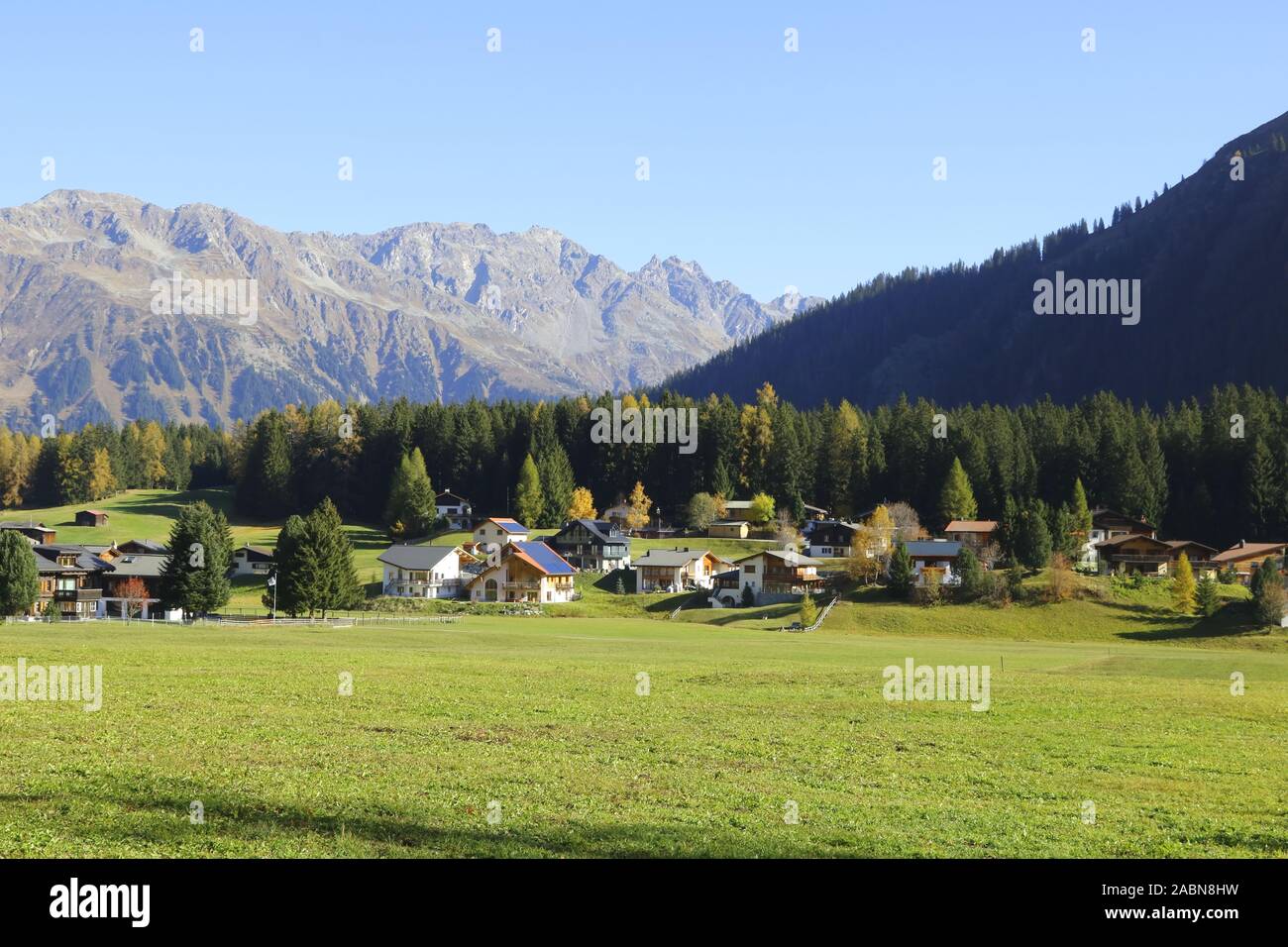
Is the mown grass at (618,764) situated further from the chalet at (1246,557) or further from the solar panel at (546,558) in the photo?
the chalet at (1246,557)

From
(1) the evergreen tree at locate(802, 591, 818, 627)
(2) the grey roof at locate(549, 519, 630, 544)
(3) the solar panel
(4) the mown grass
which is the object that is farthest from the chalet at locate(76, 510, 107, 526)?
(4) the mown grass

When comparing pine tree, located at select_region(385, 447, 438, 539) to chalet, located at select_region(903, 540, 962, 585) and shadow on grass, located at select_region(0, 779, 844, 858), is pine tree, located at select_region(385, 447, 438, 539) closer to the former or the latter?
chalet, located at select_region(903, 540, 962, 585)

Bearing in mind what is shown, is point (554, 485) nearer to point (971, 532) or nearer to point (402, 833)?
point (971, 532)

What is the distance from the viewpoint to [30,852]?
16.1 metres

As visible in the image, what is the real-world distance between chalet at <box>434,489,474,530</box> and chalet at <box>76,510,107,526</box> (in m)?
44.4

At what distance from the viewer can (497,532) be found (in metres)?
138

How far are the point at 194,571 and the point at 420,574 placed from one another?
2925 centimetres

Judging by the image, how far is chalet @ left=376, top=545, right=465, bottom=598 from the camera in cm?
11156

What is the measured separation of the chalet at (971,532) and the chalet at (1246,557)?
68.9 feet

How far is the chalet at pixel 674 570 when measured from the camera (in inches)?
4589

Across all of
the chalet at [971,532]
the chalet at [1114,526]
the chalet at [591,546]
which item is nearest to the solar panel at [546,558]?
the chalet at [591,546]
